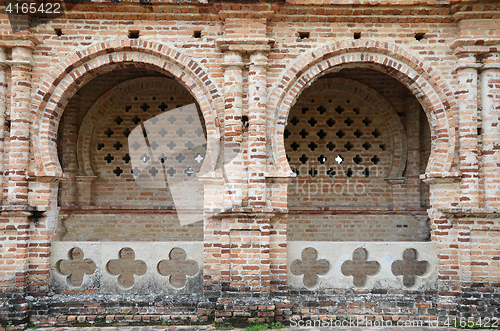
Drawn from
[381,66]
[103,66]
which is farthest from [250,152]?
[103,66]

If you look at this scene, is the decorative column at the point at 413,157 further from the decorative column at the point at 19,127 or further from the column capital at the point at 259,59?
the decorative column at the point at 19,127

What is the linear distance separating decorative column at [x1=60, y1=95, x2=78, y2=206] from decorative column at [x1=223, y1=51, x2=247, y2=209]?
4390mm

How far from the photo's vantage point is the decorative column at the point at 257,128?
6.04 meters

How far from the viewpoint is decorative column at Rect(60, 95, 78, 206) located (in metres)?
8.36

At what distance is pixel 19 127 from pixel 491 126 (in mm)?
7895

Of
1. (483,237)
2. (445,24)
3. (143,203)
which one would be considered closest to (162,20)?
(143,203)

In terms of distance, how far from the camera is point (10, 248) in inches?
235

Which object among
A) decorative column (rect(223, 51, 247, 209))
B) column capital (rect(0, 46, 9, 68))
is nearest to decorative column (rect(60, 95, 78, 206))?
column capital (rect(0, 46, 9, 68))

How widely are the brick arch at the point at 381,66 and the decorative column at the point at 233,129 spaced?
1.87ft

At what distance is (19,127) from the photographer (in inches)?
238

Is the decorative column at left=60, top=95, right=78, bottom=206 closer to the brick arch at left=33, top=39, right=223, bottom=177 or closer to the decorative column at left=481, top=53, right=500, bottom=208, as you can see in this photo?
the brick arch at left=33, top=39, right=223, bottom=177

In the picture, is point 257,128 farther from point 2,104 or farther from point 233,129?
point 2,104

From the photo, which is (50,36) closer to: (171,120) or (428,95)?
(171,120)

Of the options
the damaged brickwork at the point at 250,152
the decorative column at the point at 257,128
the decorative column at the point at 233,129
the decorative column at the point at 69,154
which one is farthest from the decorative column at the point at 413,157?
the decorative column at the point at 69,154
